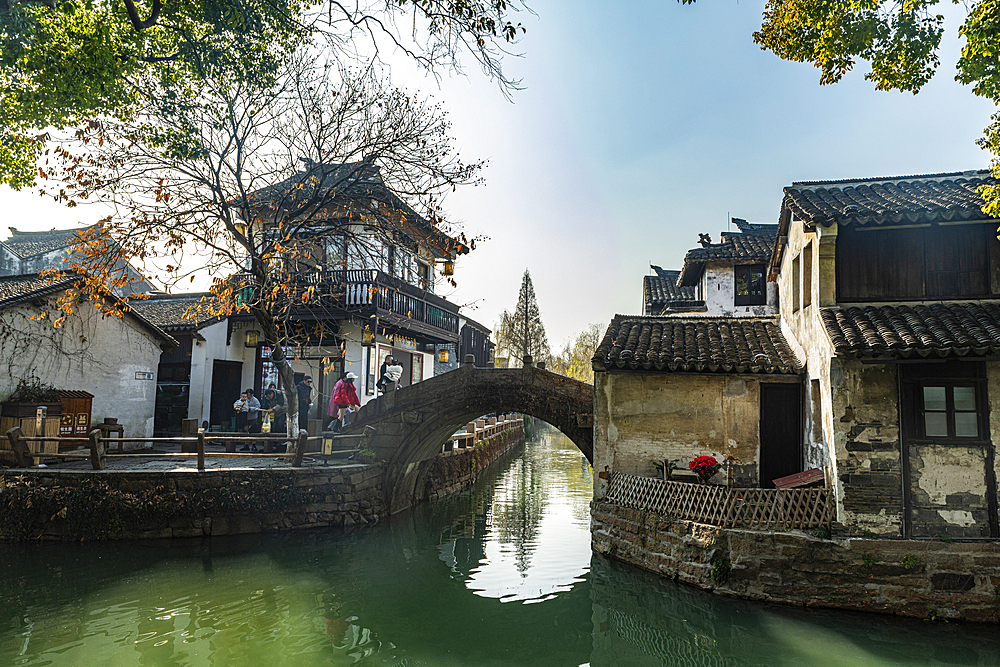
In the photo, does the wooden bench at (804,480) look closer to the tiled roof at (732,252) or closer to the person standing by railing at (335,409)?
the tiled roof at (732,252)

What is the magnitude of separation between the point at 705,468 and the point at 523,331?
3725cm

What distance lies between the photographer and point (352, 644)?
782 centimetres

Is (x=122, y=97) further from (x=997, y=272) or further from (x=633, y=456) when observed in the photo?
(x=997, y=272)

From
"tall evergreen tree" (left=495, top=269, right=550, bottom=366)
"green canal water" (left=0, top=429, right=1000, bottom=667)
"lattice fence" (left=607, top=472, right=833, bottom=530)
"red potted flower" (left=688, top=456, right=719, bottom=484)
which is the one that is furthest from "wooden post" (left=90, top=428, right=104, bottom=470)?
"tall evergreen tree" (left=495, top=269, right=550, bottom=366)

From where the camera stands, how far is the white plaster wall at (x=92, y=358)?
44.2ft

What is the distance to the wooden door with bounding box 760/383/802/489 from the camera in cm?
1102

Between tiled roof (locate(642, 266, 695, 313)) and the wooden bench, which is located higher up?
tiled roof (locate(642, 266, 695, 313))

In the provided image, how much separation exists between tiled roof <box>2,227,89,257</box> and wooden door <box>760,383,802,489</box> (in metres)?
32.2

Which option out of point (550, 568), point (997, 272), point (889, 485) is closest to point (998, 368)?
point (997, 272)

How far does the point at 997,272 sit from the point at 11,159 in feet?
50.5

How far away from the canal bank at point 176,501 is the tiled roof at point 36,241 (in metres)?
22.3

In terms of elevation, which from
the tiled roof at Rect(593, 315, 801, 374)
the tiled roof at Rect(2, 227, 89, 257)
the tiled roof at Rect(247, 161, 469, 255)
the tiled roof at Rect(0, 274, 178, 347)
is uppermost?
the tiled roof at Rect(2, 227, 89, 257)

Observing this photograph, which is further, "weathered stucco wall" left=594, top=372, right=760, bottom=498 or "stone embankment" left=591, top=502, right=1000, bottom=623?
"weathered stucco wall" left=594, top=372, right=760, bottom=498

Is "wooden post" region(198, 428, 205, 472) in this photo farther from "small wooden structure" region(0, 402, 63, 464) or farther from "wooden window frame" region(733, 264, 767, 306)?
"wooden window frame" region(733, 264, 767, 306)
